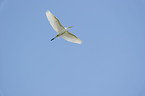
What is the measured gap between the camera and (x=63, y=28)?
595cm

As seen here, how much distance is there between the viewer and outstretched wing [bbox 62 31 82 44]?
606 cm

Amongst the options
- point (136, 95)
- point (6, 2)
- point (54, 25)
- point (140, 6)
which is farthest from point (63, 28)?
point (136, 95)

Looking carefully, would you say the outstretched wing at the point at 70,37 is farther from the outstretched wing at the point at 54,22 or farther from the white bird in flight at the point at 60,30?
the outstretched wing at the point at 54,22

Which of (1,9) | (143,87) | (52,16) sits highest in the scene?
(1,9)

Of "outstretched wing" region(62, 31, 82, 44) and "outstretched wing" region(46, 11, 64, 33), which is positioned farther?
"outstretched wing" region(62, 31, 82, 44)

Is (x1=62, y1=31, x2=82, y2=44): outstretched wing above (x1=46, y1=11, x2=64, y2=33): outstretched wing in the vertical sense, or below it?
below

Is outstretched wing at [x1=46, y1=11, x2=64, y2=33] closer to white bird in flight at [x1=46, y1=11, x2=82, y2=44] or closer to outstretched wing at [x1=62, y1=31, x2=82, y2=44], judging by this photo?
white bird in flight at [x1=46, y1=11, x2=82, y2=44]

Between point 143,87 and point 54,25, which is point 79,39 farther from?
point 143,87

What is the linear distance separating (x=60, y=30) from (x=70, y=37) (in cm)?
35

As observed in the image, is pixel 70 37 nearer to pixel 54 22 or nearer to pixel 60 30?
pixel 60 30

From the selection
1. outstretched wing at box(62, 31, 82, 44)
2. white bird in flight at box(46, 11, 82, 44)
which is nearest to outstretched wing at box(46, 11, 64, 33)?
white bird in flight at box(46, 11, 82, 44)

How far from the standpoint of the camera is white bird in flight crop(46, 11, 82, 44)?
581cm

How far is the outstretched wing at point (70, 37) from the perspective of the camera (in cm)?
606

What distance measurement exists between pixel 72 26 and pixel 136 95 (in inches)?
121
